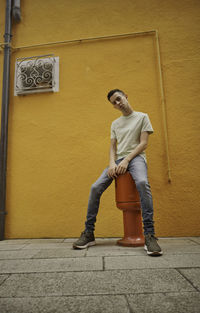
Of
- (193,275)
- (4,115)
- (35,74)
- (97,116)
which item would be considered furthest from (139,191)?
(35,74)

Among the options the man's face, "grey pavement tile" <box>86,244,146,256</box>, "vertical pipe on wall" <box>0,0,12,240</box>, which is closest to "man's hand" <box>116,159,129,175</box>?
the man's face

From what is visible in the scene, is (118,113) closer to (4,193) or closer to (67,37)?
(67,37)

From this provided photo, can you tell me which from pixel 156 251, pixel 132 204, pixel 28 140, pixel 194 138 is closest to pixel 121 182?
pixel 132 204

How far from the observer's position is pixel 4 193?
2.82 m

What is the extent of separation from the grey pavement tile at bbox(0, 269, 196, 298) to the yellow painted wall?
1.40 m

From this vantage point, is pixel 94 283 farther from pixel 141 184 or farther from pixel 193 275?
pixel 141 184

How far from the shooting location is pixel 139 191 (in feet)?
6.29

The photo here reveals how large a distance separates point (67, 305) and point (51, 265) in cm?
61

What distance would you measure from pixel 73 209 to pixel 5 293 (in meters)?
1.69

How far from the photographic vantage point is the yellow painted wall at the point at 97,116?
105 inches

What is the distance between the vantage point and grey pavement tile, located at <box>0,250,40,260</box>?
1.74 m

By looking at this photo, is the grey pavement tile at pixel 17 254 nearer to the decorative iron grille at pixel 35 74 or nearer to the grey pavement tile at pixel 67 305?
the grey pavement tile at pixel 67 305

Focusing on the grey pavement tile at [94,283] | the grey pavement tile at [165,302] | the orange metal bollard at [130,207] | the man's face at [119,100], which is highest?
the man's face at [119,100]

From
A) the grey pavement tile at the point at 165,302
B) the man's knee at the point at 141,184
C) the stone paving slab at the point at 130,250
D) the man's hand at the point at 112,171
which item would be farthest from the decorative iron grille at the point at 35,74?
the grey pavement tile at the point at 165,302
